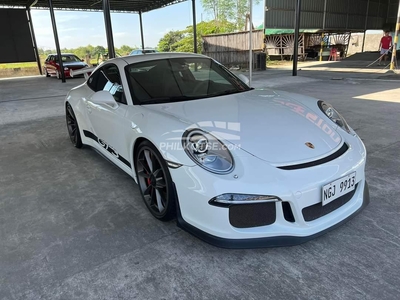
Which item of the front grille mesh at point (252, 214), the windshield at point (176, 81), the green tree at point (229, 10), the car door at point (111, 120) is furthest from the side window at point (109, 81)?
the green tree at point (229, 10)

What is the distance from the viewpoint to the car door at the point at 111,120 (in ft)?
8.20

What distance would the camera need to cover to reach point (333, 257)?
5.79 ft

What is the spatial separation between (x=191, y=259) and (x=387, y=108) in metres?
5.46

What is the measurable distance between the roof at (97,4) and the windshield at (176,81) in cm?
1763

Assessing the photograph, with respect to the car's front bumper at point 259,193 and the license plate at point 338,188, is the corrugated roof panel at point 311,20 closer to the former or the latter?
the license plate at point 338,188

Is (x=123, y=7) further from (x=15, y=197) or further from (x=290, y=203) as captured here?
(x=290, y=203)

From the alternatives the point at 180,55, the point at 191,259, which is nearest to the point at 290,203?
the point at 191,259

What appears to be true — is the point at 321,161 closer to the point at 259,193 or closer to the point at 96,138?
the point at 259,193

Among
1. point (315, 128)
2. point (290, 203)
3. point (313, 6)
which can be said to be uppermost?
point (313, 6)

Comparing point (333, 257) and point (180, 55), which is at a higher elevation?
point (180, 55)

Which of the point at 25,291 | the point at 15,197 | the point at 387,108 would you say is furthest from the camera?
the point at 387,108

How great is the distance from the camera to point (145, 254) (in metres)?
1.87

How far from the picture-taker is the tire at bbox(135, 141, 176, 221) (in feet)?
6.45

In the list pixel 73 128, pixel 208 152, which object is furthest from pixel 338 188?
pixel 73 128
